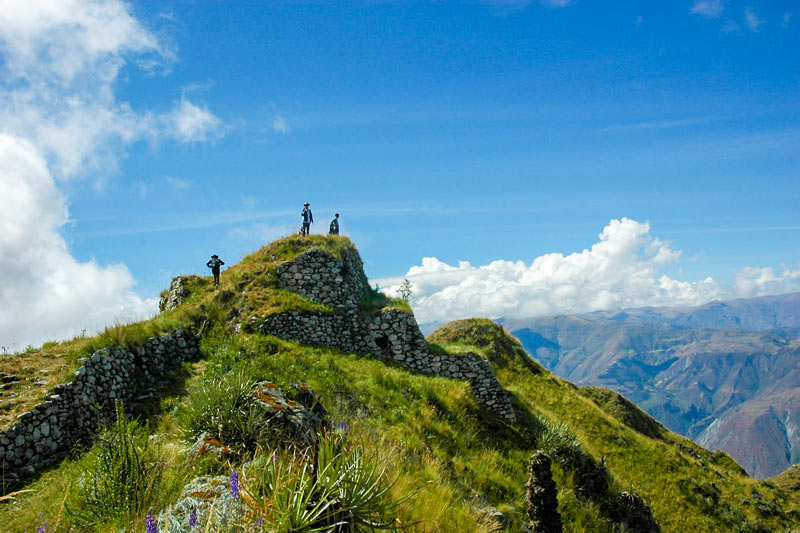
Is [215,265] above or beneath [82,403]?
above

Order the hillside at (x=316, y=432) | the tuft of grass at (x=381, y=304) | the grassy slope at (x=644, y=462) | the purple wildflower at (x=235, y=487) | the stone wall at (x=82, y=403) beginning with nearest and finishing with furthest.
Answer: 1. the purple wildflower at (x=235, y=487)
2. the hillside at (x=316, y=432)
3. the stone wall at (x=82, y=403)
4. the grassy slope at (x=644, y=462)
5. the tuft of grass at (x=381, y=304)

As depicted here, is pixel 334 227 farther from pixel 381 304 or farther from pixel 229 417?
pixel 229 417

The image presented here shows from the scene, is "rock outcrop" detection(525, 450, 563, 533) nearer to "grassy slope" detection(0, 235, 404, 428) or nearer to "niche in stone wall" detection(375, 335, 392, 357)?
"niche in stone wall" detection(375, 335, 392, 357)

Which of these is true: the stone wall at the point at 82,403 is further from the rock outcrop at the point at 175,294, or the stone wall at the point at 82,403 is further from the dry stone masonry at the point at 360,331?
the rock outcrop at the point at 175,294

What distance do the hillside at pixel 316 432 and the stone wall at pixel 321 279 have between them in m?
0.11

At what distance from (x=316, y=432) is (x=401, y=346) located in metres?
13.4

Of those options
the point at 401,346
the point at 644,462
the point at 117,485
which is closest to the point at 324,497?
the point at 117,485

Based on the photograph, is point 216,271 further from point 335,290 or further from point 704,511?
point 704,511

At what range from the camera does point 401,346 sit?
2205 centimetres

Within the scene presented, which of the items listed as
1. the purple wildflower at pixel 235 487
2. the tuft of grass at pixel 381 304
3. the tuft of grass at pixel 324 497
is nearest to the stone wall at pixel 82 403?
the purple wildflower at pixel 235 487

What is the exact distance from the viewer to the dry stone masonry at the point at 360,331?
21109 millimetres

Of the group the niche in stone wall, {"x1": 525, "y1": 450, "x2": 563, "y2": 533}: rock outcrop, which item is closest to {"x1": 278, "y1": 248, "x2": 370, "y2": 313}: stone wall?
the niche in stone wall

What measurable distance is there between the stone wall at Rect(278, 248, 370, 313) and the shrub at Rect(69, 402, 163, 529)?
1600cm

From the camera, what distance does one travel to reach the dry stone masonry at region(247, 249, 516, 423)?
21.1 m
